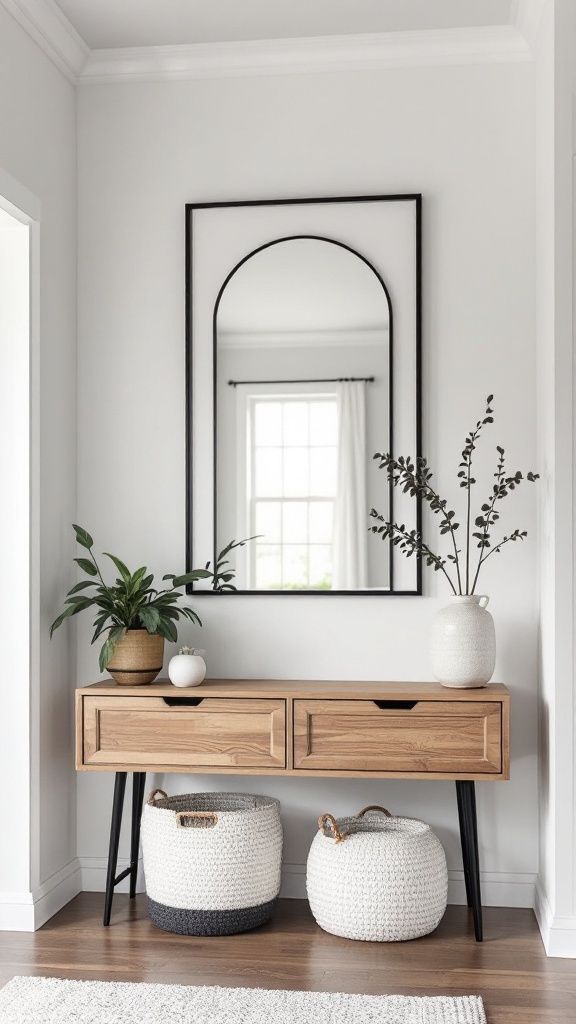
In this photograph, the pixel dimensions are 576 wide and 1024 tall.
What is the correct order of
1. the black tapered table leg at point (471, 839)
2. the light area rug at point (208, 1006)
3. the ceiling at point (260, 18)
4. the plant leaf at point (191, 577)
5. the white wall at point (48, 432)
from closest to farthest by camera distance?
the light area rug at point (208, 1006) → the black tapered table leg at point (471, 839) → the white wall at point (48, 432) → the ceiling at point (260, 18) → the plant leaf at point (191, 577)

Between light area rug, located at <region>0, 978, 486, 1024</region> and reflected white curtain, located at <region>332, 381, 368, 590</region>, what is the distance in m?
1.32

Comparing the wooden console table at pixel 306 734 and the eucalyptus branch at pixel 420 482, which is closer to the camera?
the wooden console table at pixel 306 734

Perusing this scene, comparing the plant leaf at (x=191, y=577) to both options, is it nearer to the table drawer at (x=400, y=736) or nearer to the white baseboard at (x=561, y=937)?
the table drawer at (x=400, y=736)

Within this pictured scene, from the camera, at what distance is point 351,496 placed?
3445mm

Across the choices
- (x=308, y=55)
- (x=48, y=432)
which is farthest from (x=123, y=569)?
(x=308, y=55)

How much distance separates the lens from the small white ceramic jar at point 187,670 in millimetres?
3170

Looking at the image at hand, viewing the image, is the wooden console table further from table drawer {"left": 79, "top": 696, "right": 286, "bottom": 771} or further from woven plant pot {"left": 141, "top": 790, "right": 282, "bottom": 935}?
woven plant pot {"left": 141, "top": 790, "right": 282, "bottom": 935}

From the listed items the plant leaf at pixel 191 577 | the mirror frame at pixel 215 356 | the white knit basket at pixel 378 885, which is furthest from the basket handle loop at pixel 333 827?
the plant leaf at pixel 191 577

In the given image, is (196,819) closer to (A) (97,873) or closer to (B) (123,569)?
(A) (97,873)

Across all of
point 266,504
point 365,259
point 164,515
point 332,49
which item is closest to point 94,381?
point 164,515

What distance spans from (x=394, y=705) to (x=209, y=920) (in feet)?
2.76

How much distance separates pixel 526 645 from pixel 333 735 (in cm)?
75

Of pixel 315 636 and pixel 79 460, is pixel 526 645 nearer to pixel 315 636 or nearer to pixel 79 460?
pixel 315 636

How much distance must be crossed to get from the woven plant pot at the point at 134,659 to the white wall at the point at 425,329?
301mm
